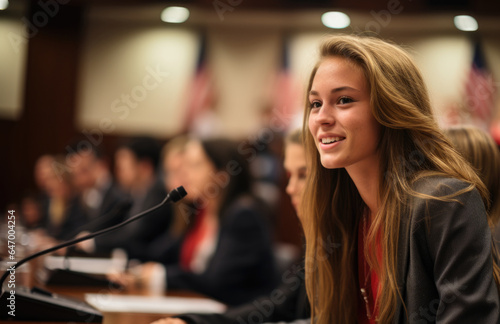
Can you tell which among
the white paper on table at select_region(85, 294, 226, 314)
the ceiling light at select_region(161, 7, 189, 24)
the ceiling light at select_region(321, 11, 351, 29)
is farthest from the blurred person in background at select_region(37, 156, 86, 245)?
the ceiling light at select_region(321, 11, 351, 29)

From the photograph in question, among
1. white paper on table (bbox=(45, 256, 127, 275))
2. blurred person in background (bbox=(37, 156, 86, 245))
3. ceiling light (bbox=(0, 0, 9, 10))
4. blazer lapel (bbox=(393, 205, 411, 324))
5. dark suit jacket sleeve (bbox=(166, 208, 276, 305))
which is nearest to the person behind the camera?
blazer lapel (bbox=(393, 205, 411, 324))

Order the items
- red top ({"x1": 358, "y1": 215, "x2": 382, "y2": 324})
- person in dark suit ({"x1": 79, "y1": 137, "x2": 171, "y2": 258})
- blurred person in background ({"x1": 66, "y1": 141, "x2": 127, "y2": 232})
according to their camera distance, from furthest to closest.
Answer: blurred person in background ({"x1": 66, "y1": 141, "x2": 127, "y2": 232}) < person in dark suit ({"x1": 79, "y1": 137, "x2": 171, "y2": 258}) < red top ({"x1": 358, "y1": 215, "x2": 382, "y2": 324})

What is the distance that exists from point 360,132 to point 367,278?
1.23 feet

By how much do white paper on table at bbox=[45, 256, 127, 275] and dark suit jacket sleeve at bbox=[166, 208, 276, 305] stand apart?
0.30m

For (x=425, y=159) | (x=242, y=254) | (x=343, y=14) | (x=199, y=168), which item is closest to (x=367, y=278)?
(x=425, y=159)

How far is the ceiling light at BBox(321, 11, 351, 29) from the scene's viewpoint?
20.5ft

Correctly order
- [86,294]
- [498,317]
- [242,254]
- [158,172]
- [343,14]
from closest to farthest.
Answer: [498,317] < [86,294] < [242,254] < [158,172] < [343,14]

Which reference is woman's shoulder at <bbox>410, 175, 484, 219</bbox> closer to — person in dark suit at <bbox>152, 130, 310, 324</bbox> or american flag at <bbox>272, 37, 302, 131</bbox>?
person in dark suit at <bbox>152, 130, 310, 324</bbox>

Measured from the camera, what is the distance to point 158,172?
5.09m

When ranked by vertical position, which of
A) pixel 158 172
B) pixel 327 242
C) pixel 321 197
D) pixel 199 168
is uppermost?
pixel 158 172

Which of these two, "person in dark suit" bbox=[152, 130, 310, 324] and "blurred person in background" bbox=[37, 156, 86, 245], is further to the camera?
"blurred person in background" bbox=[37, 156, 86, 245]

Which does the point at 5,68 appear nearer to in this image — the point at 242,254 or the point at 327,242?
the point at 242,254

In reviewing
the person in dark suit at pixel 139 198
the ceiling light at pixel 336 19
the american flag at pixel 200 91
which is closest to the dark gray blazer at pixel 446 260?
the person in dark suit at pixel 139 198

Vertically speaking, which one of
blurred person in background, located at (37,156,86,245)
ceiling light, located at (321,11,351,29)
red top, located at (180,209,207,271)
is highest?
ceiling light, located at (321,11,351,29)
